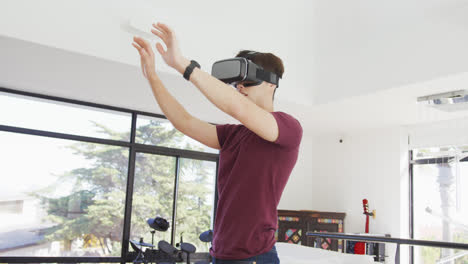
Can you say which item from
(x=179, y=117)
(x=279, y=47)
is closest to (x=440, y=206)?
(x=279, y=47)

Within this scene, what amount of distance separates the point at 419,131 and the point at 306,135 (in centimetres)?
188

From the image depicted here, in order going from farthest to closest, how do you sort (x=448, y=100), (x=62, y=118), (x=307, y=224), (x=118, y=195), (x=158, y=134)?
1. (x=307, y=224)
2. (x=158, y=134)
3. (x=118, y=195)
4. (x=62, y=118)
5. (x=448, y=100)

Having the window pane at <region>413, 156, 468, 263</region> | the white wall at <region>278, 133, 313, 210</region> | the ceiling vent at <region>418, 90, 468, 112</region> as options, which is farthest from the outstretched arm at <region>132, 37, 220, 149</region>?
the white wall at <region>278, 133, 313, 210</region>

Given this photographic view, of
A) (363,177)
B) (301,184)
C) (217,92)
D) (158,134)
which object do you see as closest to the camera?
(217,92)

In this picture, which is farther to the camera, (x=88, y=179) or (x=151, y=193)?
(x=151, y=193)

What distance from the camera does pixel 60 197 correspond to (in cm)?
595

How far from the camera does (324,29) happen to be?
544 centimetres

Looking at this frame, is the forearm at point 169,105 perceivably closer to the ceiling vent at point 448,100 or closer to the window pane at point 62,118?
the ceiling vent at point 448,100

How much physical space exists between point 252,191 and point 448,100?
4.56 meters

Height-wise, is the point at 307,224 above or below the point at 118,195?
below

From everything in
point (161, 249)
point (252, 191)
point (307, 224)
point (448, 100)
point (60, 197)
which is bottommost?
point (161, 249)

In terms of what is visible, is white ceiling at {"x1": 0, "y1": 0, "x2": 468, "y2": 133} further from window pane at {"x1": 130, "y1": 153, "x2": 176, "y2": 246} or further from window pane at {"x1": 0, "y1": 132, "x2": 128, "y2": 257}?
window pane at {"x1": 130, "y1": 153, "x2": 176, "y2": 246}

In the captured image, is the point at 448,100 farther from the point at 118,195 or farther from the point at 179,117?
the point at 179,117

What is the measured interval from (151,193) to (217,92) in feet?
19.2
